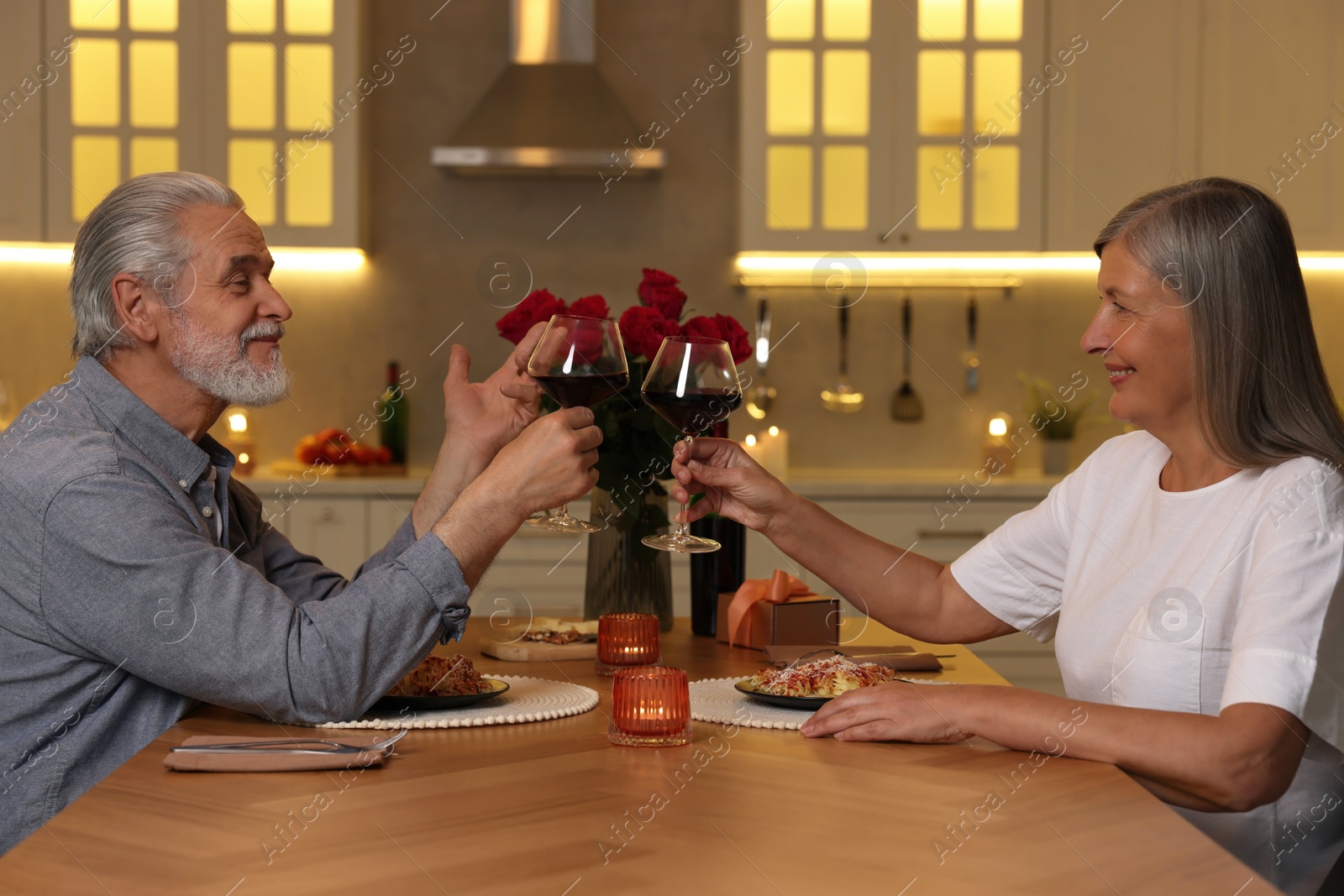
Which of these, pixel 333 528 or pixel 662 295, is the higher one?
pixel 662 295

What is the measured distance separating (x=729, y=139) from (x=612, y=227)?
0.50m

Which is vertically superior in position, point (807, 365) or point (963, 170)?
point (963, 170)

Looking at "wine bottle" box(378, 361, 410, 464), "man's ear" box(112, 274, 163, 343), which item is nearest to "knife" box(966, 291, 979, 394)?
"wine bottle" box(378, 361, 410, 464)

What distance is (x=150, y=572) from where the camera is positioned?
1.15 m

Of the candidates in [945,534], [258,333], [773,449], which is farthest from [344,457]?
[258,333]

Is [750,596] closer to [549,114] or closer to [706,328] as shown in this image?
[706,328]

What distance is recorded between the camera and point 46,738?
1210mm

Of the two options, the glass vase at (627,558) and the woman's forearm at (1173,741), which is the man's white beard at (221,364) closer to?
the glass vase at (627,558)

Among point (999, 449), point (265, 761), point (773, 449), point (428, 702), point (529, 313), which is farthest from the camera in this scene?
point (999, 449)

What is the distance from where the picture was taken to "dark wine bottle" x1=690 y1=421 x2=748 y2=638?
6.10 feet

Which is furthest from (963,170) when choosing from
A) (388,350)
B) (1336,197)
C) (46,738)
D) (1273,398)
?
(46,738)

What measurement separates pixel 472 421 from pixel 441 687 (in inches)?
18.2

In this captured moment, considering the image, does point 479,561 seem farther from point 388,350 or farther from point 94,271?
point 388,350

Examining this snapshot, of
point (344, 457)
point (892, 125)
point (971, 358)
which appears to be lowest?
point (344, 457)
